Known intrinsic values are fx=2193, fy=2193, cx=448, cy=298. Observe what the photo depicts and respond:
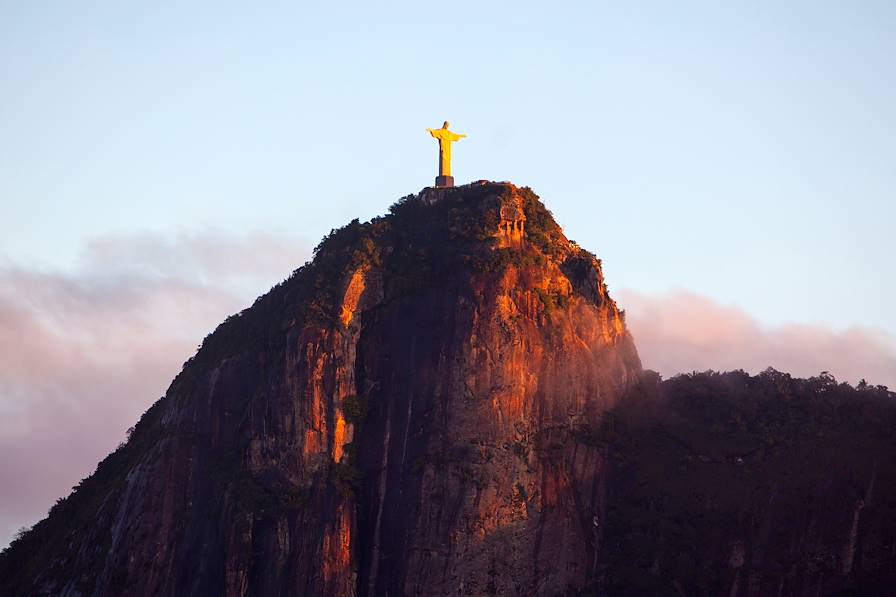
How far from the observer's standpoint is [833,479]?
4156 inches

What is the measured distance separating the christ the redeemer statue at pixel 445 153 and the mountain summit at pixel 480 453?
6.13 feet

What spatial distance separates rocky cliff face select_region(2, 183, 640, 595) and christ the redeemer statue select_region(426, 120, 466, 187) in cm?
115

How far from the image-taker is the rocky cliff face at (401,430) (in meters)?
105

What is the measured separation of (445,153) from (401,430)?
17.0 meters

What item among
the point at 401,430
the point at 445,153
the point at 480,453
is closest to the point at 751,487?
the point at 480,453

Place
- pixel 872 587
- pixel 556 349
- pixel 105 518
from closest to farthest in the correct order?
pixel 872 587
pixel 556 349
pixel 105 518

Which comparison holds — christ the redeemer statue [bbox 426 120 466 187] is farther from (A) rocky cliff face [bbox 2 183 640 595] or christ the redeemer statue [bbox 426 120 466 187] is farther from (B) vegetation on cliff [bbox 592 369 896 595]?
(B) vegetation on cliff [bbox 592 369 896 595]

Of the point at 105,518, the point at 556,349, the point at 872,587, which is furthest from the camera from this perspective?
the point at 105,518

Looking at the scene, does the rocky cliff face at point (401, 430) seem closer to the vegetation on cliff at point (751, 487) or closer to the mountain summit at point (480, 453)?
the mountain summit at point (480, 453)

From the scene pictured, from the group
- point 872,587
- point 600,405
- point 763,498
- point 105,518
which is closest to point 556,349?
point 600,405

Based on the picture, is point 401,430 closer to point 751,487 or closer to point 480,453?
point 480,453

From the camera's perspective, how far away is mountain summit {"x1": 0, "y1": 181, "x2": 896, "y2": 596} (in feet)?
343

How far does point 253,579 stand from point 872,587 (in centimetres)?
2962

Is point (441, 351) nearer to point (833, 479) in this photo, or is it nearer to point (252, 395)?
point (252, 395)
